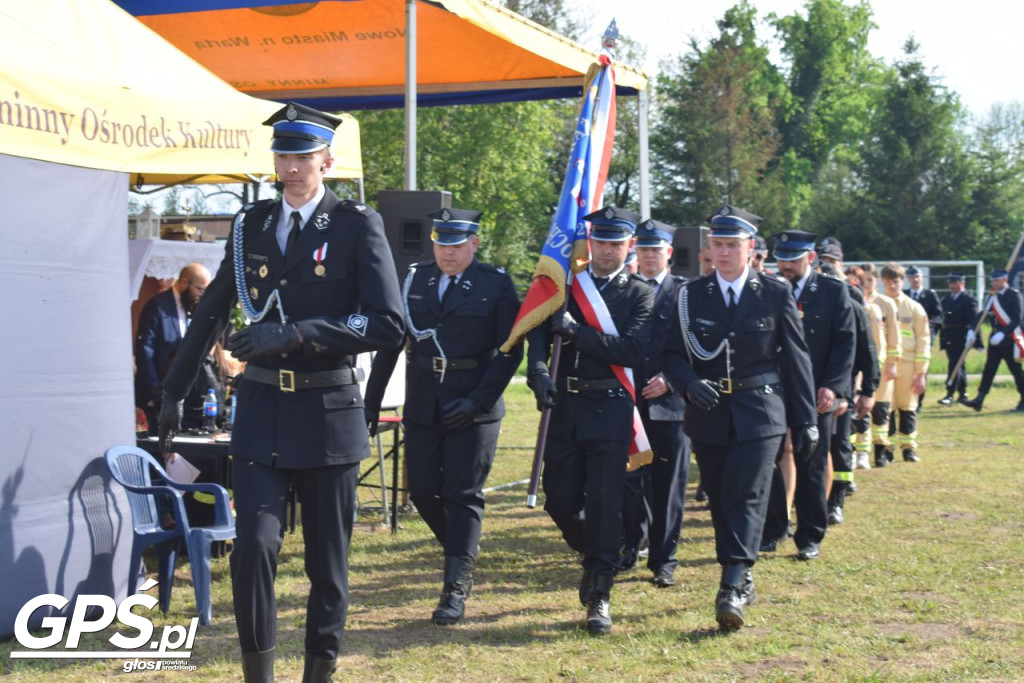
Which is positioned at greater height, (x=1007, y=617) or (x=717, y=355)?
(x=717, y=355)

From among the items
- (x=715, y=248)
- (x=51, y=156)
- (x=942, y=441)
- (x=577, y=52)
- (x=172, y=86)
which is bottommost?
(x=942, y=441)

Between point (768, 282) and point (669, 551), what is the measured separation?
1.84 m

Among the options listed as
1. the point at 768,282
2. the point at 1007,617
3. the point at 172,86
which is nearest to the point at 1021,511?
the point at 1007,617

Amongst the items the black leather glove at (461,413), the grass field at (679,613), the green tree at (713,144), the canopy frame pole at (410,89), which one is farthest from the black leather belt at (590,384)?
the green tree at (713,144)

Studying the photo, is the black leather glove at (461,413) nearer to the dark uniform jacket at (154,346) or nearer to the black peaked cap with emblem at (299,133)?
the black peaked cap with emblem at (299,133)

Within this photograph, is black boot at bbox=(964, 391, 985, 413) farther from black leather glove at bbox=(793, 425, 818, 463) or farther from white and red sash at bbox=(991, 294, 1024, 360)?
black leather glove at bbox=(793, 425, 818, 463)

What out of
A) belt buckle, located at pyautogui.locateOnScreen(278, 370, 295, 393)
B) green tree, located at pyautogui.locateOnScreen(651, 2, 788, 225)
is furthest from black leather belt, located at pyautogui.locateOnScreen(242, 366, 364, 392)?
green tree, located at pyautogui.locateOnScreen(651, 2, 788, 225)

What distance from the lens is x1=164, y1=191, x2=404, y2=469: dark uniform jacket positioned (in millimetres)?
4504

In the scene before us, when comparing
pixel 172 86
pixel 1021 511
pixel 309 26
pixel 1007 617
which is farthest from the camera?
pixel 309 26

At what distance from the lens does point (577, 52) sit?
10.6 meters

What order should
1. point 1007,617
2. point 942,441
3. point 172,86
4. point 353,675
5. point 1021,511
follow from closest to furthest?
point 353,675
point 1007,617
point 172,86
point 1021,511
point 942,441

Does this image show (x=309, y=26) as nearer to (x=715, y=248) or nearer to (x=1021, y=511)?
(x=715, y=248)

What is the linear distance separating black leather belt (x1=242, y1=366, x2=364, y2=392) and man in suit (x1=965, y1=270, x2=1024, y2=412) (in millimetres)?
15590

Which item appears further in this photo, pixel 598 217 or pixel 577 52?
pixel 577 52
